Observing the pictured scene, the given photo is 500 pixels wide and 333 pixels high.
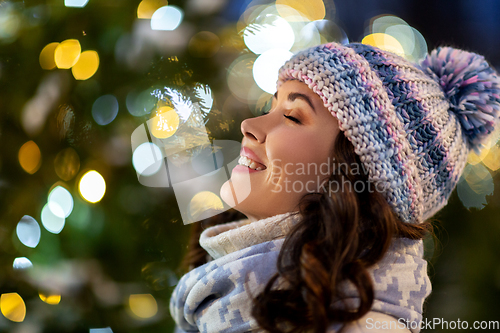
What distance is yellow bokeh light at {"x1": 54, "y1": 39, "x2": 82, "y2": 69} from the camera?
618mm

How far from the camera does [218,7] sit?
0.66 metres

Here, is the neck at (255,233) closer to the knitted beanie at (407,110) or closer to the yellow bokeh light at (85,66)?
the knitted beanie at (407,110)

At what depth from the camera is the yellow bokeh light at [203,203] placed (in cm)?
70

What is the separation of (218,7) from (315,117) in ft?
1.04

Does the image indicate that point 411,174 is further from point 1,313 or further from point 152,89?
point 1,313

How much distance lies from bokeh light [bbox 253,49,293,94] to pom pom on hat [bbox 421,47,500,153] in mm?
406

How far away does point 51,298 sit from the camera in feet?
2.17

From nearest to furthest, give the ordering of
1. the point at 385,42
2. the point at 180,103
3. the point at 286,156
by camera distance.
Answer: the point at 180,103 < the point at 286,156 < the point at 385,42

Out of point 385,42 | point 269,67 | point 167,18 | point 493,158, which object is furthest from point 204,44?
point 493,158

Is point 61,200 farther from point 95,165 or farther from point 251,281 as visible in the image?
point 251,281

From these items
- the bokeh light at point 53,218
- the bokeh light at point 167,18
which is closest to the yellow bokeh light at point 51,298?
the bokeh light at point 53,218

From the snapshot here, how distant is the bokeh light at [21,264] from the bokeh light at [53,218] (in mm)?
84

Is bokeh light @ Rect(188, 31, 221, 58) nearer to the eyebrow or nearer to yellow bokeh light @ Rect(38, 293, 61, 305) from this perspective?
the eyebrow

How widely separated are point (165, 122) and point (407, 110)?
1.81 feet
